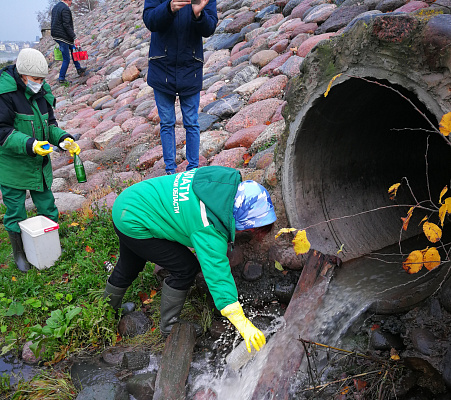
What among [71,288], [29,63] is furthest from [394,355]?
[29,63]

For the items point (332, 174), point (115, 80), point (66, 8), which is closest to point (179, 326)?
point (332, 174)

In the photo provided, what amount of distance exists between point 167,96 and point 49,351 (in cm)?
251

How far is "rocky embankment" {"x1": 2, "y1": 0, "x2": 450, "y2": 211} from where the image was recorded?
16.9 feet

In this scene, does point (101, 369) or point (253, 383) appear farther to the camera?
point (101, 369)

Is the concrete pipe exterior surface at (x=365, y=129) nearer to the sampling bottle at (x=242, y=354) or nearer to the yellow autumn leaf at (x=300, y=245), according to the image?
the yellow autumn leaf at (x=300, y=245)

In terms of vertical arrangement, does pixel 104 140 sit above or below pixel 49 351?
below

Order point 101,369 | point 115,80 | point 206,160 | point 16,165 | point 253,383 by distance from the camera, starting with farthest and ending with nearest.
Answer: point 115,80, point 206,160, point 16,165, point 101,369, point 253,383

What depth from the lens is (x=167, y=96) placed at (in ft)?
14.2

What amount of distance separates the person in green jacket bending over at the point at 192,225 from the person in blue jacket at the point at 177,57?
1.56 m

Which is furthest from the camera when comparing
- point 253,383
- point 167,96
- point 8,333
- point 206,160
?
point 206,160

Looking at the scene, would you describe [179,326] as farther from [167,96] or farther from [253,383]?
[167,96]

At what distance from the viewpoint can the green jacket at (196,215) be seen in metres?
2.55

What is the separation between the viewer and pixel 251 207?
8.63ft

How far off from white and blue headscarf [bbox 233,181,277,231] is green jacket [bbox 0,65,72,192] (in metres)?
2.11
